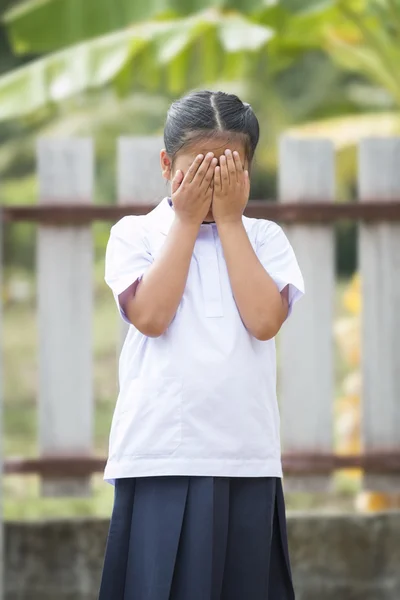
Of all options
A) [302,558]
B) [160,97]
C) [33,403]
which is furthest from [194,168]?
[160,97]

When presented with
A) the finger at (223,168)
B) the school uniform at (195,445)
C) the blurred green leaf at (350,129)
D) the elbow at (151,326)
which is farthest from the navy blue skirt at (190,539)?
the blurred green leaf at (350,129)

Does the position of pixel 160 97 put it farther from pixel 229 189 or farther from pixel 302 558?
pixel 229 189

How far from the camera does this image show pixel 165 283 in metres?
1.79

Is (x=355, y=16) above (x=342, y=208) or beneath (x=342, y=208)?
above

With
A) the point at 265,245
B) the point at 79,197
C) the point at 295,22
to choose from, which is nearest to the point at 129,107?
the point at 295,22

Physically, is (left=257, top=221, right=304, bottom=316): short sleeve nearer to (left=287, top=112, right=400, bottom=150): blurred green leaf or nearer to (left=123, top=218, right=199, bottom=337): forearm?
(left=123, top=218, right=199, bottom=337): forearm

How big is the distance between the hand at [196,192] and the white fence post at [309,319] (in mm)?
1407

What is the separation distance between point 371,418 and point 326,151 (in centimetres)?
89

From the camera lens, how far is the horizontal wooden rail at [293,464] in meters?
3.17

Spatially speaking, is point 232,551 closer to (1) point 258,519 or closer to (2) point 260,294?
(1) point 258,519

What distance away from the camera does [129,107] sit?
34.1ft

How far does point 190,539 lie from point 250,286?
0.50 meters

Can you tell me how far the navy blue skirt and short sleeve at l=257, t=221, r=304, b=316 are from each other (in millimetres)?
382

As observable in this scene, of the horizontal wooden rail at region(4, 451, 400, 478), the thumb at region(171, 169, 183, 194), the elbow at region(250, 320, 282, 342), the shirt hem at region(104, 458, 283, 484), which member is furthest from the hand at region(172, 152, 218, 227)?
the horizontal wooden rail at region(4, 451, 400, 478)
